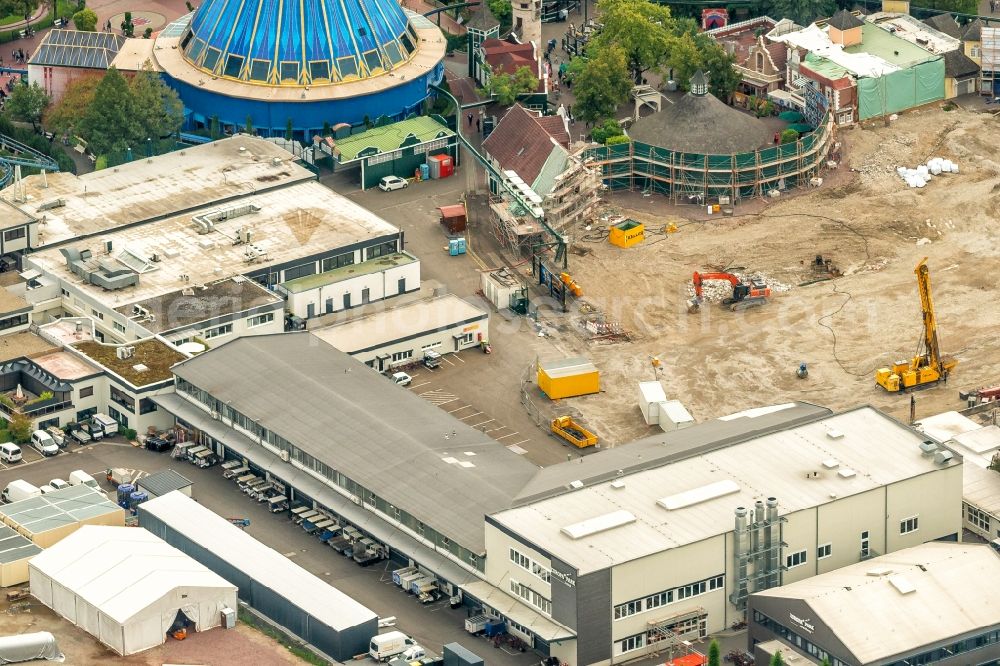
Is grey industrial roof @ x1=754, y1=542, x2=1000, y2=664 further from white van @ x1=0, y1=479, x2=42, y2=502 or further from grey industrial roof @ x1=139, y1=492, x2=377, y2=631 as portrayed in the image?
white van @ x1=0, y1=479, x2=42, y2=502

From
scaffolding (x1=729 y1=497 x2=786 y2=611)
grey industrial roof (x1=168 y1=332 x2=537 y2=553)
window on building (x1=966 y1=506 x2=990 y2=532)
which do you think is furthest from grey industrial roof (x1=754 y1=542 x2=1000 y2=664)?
grey industrial roof (x1=168 y1=332 x2=537 y2=553)

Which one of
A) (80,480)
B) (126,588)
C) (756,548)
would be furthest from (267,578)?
(756,548)

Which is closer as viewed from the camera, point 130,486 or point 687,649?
point 687,649

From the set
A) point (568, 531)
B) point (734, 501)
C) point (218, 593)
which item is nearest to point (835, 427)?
point (734, 501)

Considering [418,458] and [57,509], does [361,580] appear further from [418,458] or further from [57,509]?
[57,509]

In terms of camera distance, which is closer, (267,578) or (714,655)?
(714,655)

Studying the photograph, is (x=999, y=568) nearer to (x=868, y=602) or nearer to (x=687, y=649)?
(x=868, y=602)

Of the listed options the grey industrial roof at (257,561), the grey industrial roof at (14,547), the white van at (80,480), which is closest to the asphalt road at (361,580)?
the white van at (80,480)
